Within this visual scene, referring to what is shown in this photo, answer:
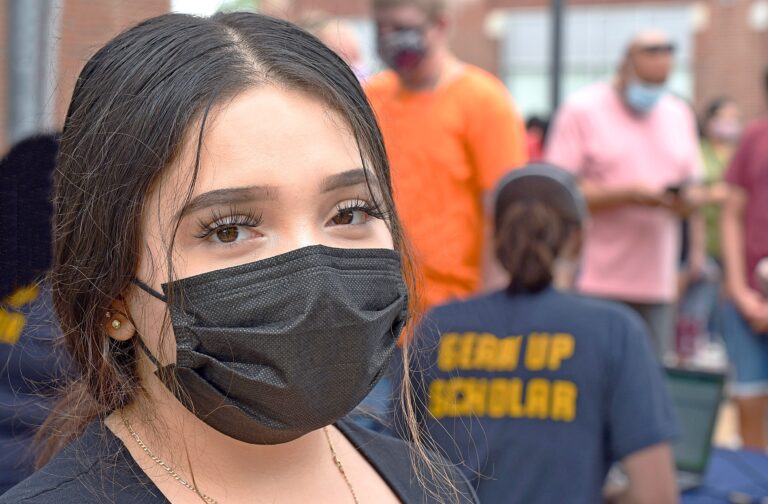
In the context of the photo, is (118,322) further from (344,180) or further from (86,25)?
(86,25)

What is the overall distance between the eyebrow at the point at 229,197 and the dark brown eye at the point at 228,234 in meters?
0.03

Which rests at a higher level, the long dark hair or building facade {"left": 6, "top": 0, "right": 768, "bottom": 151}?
the long dark hair

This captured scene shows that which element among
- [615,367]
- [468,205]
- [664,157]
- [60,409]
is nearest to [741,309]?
[664,157]

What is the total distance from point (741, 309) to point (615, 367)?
248cm

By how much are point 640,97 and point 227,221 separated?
414 centimetres

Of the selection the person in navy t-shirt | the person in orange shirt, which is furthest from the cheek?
the person in orange shirt

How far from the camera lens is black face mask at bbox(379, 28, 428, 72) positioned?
154 inches

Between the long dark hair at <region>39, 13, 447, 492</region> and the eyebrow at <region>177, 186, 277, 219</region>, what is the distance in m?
0.02

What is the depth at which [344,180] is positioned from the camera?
52.7 inches

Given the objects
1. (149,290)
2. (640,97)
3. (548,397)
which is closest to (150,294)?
(149,290)

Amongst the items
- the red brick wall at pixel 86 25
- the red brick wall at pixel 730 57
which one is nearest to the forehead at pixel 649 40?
the red brick wall at pixel 86 25

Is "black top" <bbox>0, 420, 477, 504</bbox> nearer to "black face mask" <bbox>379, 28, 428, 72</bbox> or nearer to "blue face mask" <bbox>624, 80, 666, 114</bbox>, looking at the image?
"black face mask" <bbox>379, 28, 428, 72</bbox>

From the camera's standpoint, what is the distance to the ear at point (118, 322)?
1.37 metres

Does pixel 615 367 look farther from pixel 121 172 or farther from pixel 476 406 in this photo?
pixel 121 172
